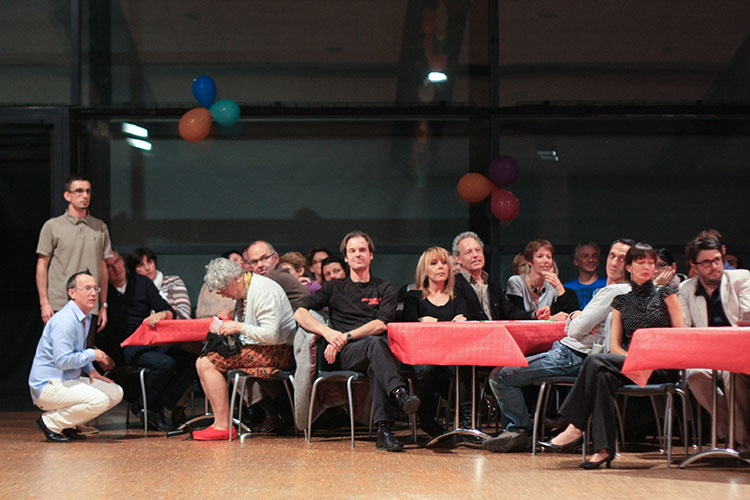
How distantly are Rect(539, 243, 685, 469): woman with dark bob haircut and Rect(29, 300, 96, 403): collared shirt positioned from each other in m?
3.10

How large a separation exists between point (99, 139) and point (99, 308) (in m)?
2.58

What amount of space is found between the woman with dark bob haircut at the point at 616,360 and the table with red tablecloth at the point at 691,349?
0.25 meters

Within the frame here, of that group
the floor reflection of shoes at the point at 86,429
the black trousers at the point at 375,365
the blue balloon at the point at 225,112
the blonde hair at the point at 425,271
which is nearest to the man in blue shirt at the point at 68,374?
the floor reflection of shoes at the point at 86,429

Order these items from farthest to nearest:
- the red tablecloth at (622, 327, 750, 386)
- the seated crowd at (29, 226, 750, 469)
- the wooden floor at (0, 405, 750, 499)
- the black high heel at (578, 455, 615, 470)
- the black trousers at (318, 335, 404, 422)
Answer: the black trousers at (318, 335, 404, 422), the seated crowd at (29, 226, 750, 469), the black high heel at (578, 455, 615, 470), the red tablecloth at (622, 327, 750, 386), the wooden floor at (0, 405, 750, 499)

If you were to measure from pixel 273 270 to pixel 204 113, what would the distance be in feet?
7.81

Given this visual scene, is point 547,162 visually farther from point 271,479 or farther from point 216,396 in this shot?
point 271,479

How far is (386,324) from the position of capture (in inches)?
230

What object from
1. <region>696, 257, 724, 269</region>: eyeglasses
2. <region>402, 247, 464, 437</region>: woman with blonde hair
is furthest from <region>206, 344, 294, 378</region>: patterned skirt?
<region>696, 257, 724, 269</region>: eyeglasses

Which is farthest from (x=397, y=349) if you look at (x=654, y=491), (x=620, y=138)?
(x=620, y=138)

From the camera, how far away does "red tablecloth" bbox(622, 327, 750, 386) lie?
15.1 ft

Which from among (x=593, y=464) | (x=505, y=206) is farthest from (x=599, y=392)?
(x=505, y=206)

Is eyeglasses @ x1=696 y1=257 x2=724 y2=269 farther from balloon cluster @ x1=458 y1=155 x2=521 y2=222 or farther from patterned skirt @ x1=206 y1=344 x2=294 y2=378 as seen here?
balloon cluster @ x1=458 y1=155 x2=521 y2=222

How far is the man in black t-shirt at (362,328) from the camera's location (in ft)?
18.1

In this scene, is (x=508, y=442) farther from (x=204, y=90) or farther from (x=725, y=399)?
(x=204, y=90)
